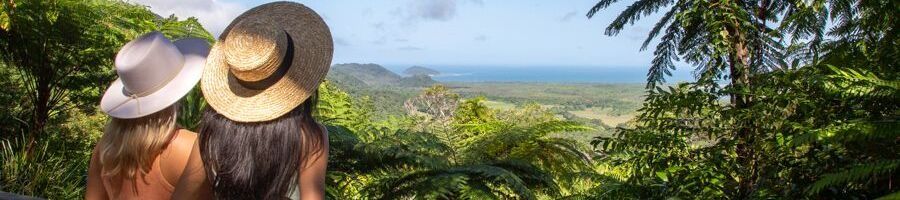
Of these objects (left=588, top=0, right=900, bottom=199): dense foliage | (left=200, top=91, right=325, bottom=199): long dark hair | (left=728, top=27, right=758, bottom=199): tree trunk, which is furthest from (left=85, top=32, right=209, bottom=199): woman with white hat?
(left=728, top=27, right=758, bottom=199): tree trunk

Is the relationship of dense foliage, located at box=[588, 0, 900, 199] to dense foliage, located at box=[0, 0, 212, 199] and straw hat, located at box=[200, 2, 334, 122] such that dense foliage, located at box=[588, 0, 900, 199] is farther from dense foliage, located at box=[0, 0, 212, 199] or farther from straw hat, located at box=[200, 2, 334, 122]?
dense foliage, located at box=[0, 0, 212, 199]

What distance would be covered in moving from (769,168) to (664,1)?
2.65 metres

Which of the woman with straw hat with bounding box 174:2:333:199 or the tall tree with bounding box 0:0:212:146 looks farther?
the tall tree with bounding box 0:0:212:146

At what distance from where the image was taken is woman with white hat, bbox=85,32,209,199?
5.00 feet

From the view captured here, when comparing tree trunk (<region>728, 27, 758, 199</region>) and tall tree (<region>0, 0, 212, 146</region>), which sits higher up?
tall tree (<region>0, 0, 212, 146</region>)

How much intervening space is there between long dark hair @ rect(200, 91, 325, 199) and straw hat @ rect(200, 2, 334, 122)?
36 millimetres

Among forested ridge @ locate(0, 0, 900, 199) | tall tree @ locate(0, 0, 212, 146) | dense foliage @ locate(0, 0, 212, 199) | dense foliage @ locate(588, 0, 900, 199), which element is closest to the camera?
dense foliage @ locate(588, 0, 900, 199)

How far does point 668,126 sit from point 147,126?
1958mm

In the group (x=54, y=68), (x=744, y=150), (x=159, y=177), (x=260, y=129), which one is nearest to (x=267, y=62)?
(x=260, y=129)

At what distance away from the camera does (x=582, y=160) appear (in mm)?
4309

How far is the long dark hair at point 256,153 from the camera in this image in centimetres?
147

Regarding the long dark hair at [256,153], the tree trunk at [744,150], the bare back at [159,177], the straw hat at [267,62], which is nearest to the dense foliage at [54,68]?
the bare back at [159,177]

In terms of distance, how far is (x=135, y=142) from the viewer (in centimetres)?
151

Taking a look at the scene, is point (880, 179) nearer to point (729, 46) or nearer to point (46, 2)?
point (729, 46)
